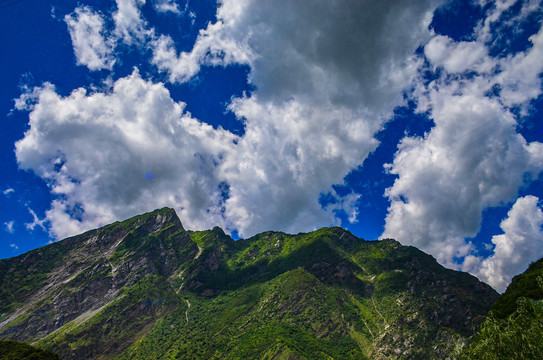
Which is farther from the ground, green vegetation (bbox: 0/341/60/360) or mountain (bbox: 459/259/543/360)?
green vegetation (bbox: 0/341/60/360)

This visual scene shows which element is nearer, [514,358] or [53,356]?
[514,358]

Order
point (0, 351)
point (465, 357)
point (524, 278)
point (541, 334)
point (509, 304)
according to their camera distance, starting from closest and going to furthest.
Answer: point (541, 334) → point (465, 357) → point (0, 351) → point (509, 304) → point (524, 278)

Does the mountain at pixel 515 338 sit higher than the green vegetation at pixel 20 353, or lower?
lower

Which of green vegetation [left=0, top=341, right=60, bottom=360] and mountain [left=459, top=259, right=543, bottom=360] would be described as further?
green vegetation [left=0, top=341, right=60, bottom=360]

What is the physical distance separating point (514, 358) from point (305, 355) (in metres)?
182

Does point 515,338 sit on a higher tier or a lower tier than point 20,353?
lower

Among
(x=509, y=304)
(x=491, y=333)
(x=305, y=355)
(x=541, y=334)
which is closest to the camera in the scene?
(x=541, y=334)

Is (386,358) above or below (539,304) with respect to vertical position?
below

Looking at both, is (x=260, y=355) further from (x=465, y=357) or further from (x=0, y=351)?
(x=465, y=357)

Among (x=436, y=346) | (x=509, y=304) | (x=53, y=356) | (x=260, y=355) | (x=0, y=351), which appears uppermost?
(x=0, y=351)

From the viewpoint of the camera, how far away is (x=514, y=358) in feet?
119

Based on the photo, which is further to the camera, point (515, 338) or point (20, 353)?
point (20, 353)

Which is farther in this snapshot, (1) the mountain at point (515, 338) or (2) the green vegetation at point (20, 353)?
(2) the green vegetation at point (20, 353)

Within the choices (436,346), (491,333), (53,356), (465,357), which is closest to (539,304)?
(491,333)
